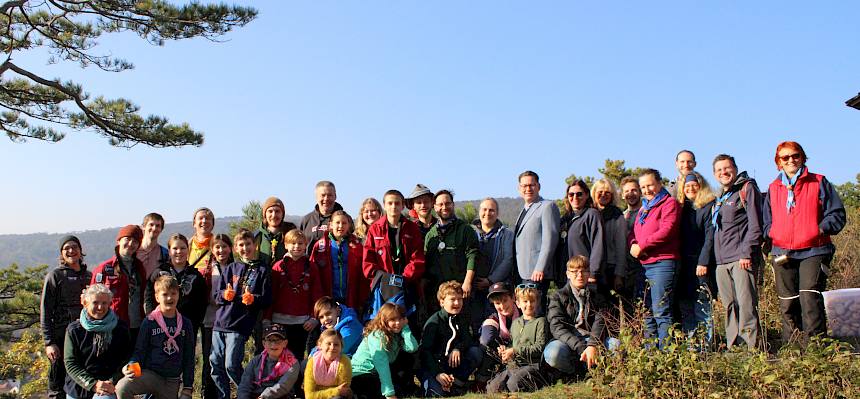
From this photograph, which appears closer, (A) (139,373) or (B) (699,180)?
(A) (139,373)

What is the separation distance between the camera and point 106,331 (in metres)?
5.78

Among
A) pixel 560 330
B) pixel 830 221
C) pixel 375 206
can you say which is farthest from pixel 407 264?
pixel 830 221

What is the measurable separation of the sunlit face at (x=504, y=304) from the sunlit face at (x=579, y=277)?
27.5 inches

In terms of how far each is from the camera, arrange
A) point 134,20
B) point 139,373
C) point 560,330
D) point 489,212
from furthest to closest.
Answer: point 134,20 → point 489,212 → point 560,330 → point 139,373

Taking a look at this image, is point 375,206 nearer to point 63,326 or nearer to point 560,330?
point 560,330

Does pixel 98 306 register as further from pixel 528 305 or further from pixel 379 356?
pixel 528 305

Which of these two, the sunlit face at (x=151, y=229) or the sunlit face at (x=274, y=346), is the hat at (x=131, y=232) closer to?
the sunlit face at (x=151, y=229)

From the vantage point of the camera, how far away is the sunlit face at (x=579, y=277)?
20.3 ft

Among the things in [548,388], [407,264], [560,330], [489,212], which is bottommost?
[548,388]

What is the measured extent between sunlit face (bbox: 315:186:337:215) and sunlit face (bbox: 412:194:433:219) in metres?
0.83

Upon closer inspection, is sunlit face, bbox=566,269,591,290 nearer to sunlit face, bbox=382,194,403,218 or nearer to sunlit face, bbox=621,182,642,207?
sunlit face, bbox=621,182,642,207

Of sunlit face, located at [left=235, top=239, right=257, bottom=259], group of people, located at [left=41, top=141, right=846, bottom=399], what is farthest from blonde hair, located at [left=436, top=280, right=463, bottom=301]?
sunlit face, located at [left=235, top=239, right=257, bottom=259]

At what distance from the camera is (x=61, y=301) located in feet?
20.9

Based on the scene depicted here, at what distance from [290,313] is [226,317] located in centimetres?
57
